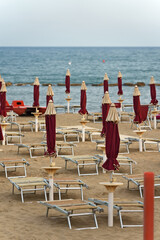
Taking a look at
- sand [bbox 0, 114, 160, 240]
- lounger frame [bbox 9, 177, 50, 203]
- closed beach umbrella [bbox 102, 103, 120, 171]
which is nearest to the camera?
sand [bbox 0, 114, 160, 240]

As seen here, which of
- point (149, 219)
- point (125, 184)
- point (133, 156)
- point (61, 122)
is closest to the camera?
point (149, 219)

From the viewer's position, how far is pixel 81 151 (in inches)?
613

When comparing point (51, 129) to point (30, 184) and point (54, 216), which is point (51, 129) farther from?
point (54, 216)

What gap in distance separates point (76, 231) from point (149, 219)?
3.50 meters

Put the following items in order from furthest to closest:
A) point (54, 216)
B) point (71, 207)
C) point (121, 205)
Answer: point (54, 216)
point (121, 205)
point (71, 207)

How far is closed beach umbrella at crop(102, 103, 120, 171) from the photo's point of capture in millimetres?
9766

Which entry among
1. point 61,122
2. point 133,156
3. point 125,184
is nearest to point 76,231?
point 125,184

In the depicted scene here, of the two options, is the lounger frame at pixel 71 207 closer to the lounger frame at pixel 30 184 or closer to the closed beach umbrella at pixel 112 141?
the closed beach umbrella at pixel 112 141

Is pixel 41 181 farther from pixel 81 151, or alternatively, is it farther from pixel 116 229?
pixel 81 151

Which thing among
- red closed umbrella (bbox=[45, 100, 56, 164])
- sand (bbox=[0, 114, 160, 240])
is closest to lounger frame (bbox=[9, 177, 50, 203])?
sand (bbox=[0, 114, 160, 240])

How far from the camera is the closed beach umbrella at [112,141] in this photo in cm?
977

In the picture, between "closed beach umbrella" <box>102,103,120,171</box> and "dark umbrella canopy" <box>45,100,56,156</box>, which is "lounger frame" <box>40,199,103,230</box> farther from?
"dark umbrella canopy" <box>45,100,56,156</box>

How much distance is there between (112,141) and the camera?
32.1 feet

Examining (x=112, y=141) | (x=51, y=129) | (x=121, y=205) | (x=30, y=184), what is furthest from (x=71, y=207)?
(x=51, y=129)
